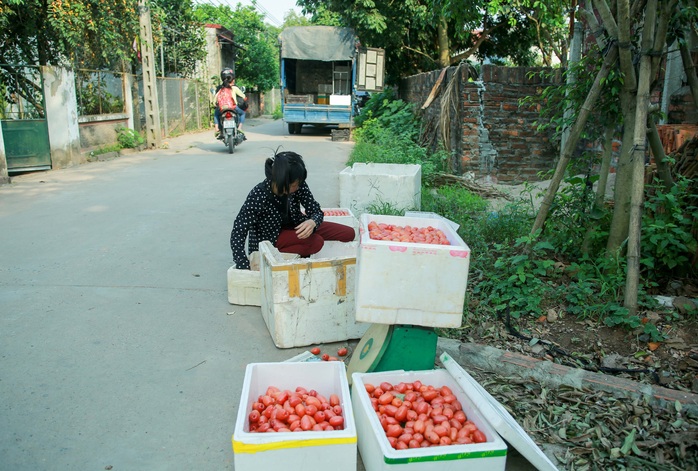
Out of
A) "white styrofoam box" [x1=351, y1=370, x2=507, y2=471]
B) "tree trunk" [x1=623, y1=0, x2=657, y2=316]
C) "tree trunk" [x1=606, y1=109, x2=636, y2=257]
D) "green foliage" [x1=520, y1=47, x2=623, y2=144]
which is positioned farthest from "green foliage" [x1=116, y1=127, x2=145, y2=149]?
"white styrofoam box" [x1=351, y1=370, x2=507, y2=471]

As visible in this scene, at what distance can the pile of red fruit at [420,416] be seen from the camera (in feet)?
8.54

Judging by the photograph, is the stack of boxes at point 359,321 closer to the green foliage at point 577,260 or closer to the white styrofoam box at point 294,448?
the white styrofoam box at point 294,448

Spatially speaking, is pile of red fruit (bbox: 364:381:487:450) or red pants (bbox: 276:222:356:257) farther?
red pants (bbox: 276:222:356:257)

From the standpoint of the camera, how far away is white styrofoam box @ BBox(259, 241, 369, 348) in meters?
3.85

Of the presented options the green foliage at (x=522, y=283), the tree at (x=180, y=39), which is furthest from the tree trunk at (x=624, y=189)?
the tree at (x=180, y=39)

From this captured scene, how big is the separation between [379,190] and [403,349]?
149 inches

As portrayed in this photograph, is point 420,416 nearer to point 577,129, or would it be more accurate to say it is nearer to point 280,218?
point 280,218

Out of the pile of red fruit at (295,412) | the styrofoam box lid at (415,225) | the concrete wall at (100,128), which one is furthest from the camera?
the concrete wall at (100,128)

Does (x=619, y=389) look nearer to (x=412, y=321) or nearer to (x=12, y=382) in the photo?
(x=412, y=321)

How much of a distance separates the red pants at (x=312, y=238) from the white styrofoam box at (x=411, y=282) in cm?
152

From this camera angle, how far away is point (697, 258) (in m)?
4.30

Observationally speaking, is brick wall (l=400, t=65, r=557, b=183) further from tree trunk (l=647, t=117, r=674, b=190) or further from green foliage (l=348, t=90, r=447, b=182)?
tree trunk (l=647, t=117, r=674, b=190)

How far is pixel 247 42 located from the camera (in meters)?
32.8

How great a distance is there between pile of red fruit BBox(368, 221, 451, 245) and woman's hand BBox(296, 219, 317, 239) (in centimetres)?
95
